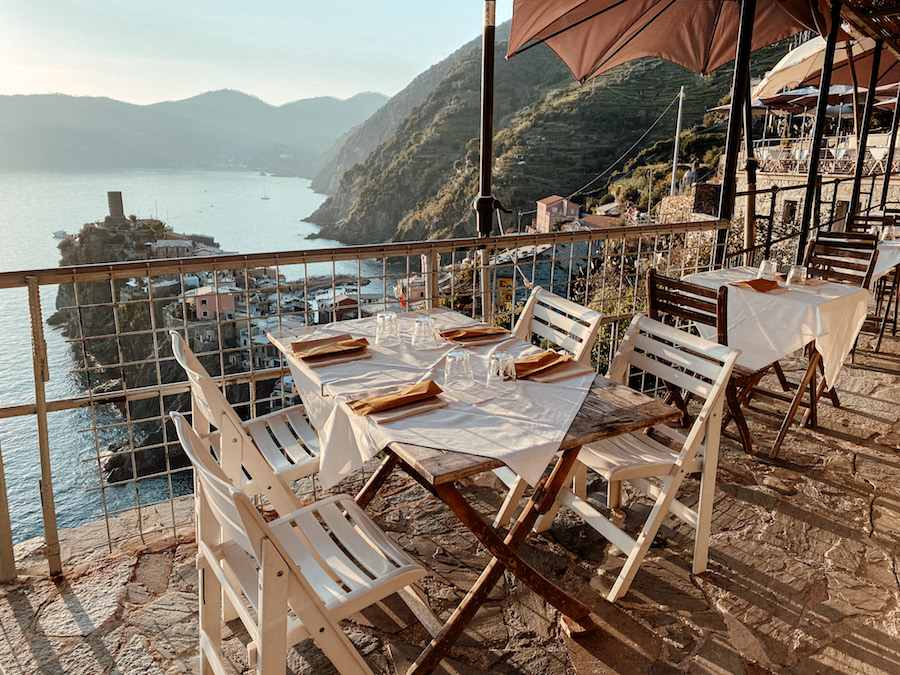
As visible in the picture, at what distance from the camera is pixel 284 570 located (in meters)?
1.26

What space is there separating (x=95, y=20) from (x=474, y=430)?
267 feet

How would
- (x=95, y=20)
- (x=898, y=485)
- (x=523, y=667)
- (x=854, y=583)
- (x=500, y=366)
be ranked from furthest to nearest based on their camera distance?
(x=95, y=20)
(x=898, y=485)
(x=854, y=583)
(x=500, y=366)
(x=523, y=667)

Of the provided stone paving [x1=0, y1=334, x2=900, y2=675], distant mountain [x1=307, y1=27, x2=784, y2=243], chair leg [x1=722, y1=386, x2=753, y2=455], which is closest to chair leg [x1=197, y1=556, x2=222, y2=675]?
stone paving [x1=0, y1=334, x2=900, y2=675]

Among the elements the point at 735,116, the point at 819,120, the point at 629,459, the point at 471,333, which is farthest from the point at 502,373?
the point at 819,120

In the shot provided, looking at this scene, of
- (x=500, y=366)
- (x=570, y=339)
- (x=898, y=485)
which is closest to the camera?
(x=500, y=366)

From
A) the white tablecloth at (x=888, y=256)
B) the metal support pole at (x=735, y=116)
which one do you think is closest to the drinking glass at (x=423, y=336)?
the metal support pole at (x=735, y=116)

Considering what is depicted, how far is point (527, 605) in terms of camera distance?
6.96 feet

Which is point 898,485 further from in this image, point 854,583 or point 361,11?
point 361,11

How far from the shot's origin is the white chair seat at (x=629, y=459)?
2088 millimetres

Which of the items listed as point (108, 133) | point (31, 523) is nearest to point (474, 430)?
point (31, 523)

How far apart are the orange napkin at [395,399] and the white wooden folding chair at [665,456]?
26.3 inches

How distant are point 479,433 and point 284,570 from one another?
630 millimetres

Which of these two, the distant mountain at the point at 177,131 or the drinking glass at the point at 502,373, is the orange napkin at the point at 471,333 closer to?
the drinking glass at the point at 502,373

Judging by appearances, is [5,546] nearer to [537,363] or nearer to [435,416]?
[435,416]
